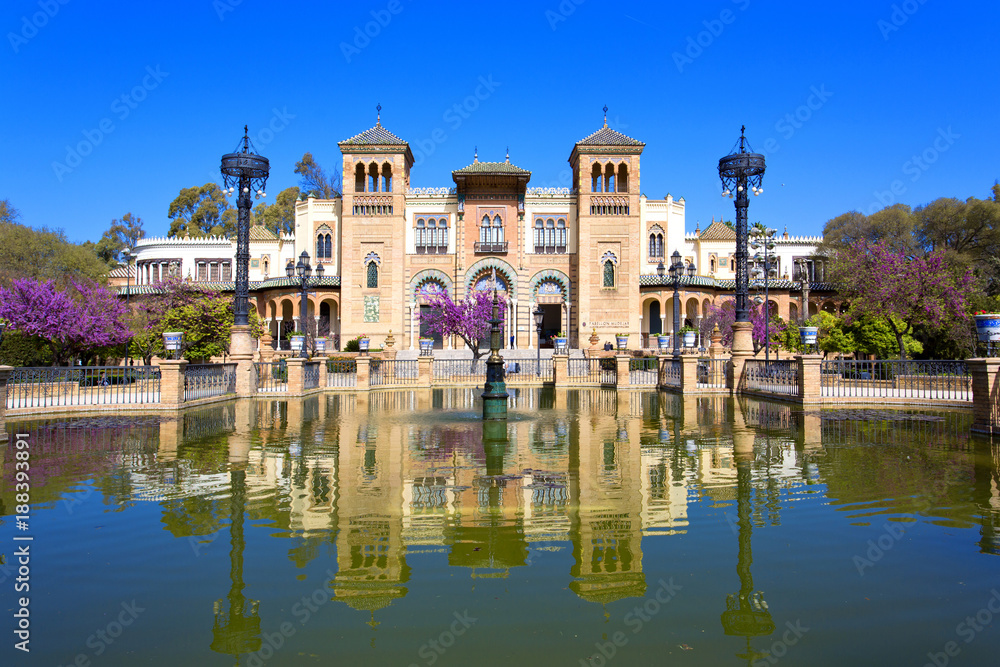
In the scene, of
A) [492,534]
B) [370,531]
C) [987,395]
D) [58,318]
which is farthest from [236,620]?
[58,318]

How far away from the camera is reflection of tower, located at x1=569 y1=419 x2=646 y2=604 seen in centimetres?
438

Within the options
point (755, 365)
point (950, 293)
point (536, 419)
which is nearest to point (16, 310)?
point (536, 419)

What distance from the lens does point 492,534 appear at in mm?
5441

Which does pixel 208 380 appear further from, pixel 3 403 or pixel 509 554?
pixel 509 554

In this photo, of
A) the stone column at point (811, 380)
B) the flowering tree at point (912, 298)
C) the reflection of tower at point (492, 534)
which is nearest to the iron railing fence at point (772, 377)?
the stone column at point (811, 380)

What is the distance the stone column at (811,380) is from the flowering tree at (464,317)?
24.8m

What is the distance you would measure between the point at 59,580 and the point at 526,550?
328 centimetres

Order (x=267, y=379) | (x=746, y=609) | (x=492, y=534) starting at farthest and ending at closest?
(x=267, y=379) → (x=492, y=534) → (x=746, y=609)

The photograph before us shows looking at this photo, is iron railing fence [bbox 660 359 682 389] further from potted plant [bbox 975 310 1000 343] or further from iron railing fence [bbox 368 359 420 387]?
potted plant [bbox 975 310 1000 343]

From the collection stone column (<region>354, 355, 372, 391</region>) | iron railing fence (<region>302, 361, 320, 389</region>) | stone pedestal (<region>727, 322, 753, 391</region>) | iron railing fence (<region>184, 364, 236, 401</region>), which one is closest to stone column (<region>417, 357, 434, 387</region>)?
stone column (<region>354, 355, 372, 391</region>)

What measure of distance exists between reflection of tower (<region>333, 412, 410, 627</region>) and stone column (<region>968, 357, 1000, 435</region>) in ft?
30.5

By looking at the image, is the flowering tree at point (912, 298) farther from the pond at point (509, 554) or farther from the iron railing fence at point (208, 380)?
the iron railing fence at point (208, 380)

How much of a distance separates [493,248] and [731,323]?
649 inches

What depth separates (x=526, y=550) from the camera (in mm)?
5059
